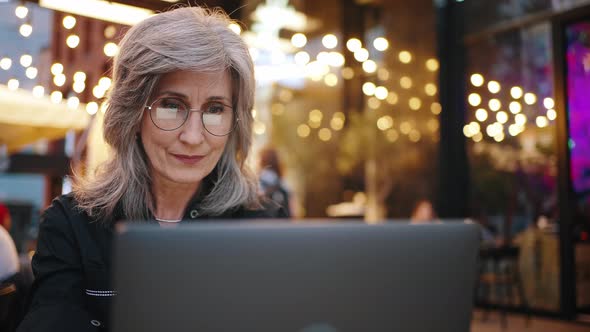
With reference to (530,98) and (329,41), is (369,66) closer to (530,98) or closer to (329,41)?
(329,41)

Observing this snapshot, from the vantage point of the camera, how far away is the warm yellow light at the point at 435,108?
18.0 feet

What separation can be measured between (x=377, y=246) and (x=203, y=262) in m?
0.21

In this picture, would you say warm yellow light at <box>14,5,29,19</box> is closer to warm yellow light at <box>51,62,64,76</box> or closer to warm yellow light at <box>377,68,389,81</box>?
warm yellow light at <box>51,62,64,76</box>

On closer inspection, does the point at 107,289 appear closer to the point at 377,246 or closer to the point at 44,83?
the point at 377,246

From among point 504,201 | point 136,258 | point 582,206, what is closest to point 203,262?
point 136,258

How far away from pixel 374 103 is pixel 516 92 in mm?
2580

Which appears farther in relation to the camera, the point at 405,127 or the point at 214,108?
the point at 405,127

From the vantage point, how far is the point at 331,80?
7871 mm

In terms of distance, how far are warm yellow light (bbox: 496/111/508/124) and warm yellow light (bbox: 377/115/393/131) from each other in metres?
2.00

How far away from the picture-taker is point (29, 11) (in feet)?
8.71

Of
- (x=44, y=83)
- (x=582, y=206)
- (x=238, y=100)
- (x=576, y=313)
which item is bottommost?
(x=576, y=313)

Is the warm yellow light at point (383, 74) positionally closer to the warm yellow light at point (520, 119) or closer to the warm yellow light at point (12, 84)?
the warm yellow light at point (520, 119)

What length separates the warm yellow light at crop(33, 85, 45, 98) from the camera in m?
2.83

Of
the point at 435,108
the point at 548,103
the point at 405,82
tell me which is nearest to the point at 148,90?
the point at 548,103
